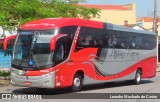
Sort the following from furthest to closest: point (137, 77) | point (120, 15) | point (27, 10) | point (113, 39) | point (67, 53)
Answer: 1. point (120, 15)
2. point (137, 77)
3. point (27, 10)
4. point (113, 39)
5. point (67, 53)

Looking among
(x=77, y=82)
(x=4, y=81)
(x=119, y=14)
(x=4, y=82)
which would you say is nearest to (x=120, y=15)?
(x=119, y=14)

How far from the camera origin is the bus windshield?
16.9m

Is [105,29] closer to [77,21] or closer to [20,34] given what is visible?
[77,21]

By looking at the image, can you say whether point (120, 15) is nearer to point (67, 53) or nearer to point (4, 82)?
point (4, 82)

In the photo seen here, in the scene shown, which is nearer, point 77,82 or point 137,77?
point 77,82

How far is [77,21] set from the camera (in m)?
18.5

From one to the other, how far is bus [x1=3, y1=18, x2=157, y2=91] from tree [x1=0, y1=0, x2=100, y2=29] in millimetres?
4032

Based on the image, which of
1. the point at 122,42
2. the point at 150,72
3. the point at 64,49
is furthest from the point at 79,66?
the point at 150,72

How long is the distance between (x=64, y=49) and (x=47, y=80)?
1543mm

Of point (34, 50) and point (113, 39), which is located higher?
point (34, 50)

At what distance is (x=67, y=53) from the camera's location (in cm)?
1753

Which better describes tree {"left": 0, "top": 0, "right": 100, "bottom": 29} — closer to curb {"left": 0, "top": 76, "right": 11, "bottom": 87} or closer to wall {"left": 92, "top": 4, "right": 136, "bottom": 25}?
curb {"left": 0, "top": 76, "right": 11, "bottom": 87}

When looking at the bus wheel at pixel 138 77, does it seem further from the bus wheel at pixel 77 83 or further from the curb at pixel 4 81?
the curb at pixel 4 81

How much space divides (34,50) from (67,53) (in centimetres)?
139
